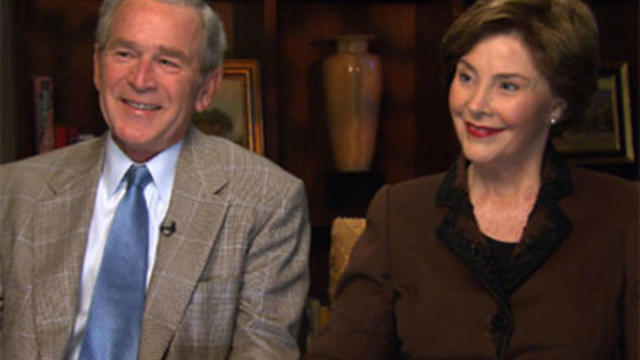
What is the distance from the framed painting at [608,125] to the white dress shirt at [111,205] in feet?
6.21

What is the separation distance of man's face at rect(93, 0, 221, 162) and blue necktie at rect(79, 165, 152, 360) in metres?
0.17

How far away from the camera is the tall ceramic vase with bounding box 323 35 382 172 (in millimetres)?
3051

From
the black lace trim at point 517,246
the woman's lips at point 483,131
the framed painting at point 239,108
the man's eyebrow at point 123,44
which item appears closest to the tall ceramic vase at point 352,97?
the framed painting at point 239,108

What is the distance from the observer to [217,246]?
1802mm

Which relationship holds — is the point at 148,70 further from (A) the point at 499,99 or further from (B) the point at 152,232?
(A) the point at 499,99

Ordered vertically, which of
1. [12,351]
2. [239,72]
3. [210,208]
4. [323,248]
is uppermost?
[239,72]

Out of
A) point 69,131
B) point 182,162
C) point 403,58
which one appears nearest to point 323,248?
point 403,58

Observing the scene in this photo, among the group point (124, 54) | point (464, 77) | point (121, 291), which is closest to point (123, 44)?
point (124, 54)

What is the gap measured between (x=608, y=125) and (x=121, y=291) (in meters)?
2.22

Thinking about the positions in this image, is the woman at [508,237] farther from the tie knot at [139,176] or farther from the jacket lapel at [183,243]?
the tie knot at [139,176]

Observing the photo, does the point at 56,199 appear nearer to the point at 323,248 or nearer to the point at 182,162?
the point at 182,162

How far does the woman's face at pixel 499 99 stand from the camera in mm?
1493

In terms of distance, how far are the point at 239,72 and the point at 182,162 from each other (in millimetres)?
1291

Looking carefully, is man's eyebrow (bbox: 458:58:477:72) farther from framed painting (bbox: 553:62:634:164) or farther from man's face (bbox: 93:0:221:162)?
framed painting (bbox: 553:62:634:164)
